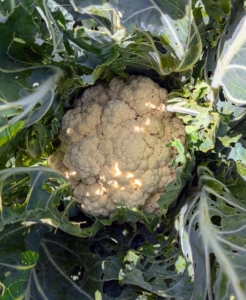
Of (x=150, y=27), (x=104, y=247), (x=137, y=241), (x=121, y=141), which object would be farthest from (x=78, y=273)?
(x=150, y=27)

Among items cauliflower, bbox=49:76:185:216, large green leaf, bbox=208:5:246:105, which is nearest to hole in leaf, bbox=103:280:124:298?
cauliflower, bbox=49:76:185:216

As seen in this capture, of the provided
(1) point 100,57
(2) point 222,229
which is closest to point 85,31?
(1) point 100,57

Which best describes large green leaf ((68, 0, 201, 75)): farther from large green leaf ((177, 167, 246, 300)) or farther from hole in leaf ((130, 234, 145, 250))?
hole in leaf ((130, 234, 145, 250))

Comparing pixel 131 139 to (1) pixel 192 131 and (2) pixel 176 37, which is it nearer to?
(1) pixel 192 131

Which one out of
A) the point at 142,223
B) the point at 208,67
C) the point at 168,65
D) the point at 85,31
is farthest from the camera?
the point at 142,223

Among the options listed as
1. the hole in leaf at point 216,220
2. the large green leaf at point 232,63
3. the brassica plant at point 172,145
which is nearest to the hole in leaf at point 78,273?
the brassica plant at point 172,145

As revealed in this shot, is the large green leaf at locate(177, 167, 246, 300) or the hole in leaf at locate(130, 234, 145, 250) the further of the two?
the hole in leaf at locate(130, 234, 145, 250)

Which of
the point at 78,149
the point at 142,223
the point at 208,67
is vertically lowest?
the point at 142,223
